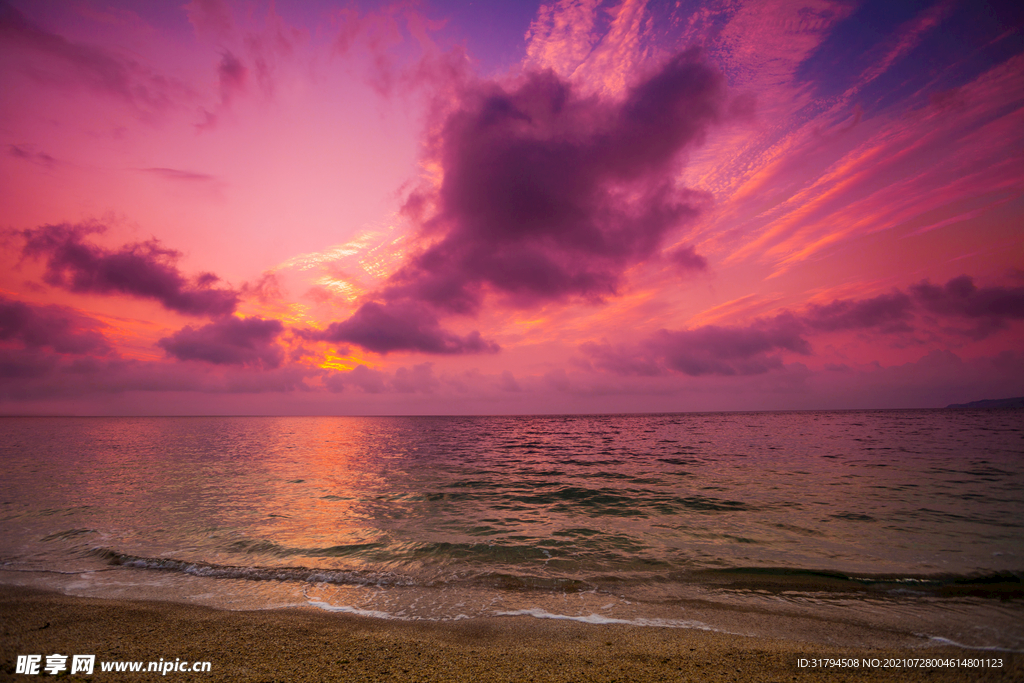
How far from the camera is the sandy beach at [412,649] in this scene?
4914 millimetres

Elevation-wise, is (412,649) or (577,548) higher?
(412,649)

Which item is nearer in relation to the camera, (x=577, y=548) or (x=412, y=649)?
(x=412, y=649)

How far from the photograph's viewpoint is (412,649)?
559 cm

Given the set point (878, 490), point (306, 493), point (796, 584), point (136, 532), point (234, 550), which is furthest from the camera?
point (306, 493)

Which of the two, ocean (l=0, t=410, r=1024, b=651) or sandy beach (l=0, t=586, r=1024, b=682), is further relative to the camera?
ocean (l=0, t=410, r=1024, b=651)

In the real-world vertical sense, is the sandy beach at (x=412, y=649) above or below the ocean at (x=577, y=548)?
above

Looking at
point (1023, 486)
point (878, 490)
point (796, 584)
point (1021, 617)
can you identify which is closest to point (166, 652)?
point (796, 584)

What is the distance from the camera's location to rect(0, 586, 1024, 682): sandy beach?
4.91 metres

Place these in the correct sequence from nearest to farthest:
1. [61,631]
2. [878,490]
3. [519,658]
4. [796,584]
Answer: [519,658]
[61,631]
[796,584]
[878,490]

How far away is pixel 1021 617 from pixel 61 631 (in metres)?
16.4

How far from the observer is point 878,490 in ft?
58.4

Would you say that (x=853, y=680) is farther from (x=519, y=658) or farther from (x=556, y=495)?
(x=556, y=495)

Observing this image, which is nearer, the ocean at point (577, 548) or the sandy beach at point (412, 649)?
the sandy beach at point (412, 649)

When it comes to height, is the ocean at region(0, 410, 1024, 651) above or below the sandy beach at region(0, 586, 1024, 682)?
below
